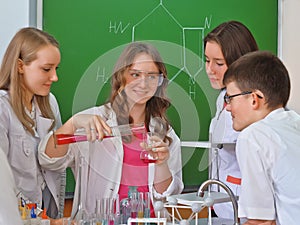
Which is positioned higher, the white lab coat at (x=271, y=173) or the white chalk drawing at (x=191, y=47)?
the white chalk drawing at (x=191, y=47)

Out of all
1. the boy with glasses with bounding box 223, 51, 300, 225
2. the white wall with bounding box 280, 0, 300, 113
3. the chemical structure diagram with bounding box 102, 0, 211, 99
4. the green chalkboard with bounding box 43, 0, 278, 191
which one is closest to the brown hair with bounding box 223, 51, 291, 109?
the boy with glasses with bounding box 223, 51, 300, 225

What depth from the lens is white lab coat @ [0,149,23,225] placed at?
0.86 metres

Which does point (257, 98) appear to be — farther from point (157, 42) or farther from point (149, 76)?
point (157, 42)

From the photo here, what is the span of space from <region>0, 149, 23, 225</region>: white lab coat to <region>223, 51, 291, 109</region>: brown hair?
776 millimetres

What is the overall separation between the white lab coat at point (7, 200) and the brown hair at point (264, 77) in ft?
2.55

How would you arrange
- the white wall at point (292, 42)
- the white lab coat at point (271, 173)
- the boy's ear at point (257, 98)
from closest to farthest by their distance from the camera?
the white lab coat at point (271, 173) → the boy's ear at point (257, 98) → the white wall at point (292, 42)

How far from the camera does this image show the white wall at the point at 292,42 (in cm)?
283

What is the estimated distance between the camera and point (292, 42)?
2.85 m

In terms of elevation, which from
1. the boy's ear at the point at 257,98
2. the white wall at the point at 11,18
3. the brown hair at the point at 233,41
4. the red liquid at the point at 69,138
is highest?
the white wall at the point at 11,18

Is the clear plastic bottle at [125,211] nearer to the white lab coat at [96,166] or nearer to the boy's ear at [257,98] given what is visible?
the white lab coat at [96,166]

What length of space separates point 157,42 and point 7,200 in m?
1.74

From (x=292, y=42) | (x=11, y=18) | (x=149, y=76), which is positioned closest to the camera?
(x=149, y=76)

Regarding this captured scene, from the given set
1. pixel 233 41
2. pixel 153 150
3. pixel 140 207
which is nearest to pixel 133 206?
pixel 140 207

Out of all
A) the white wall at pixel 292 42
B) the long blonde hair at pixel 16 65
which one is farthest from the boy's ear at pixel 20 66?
the white wall at pixel 292 42
